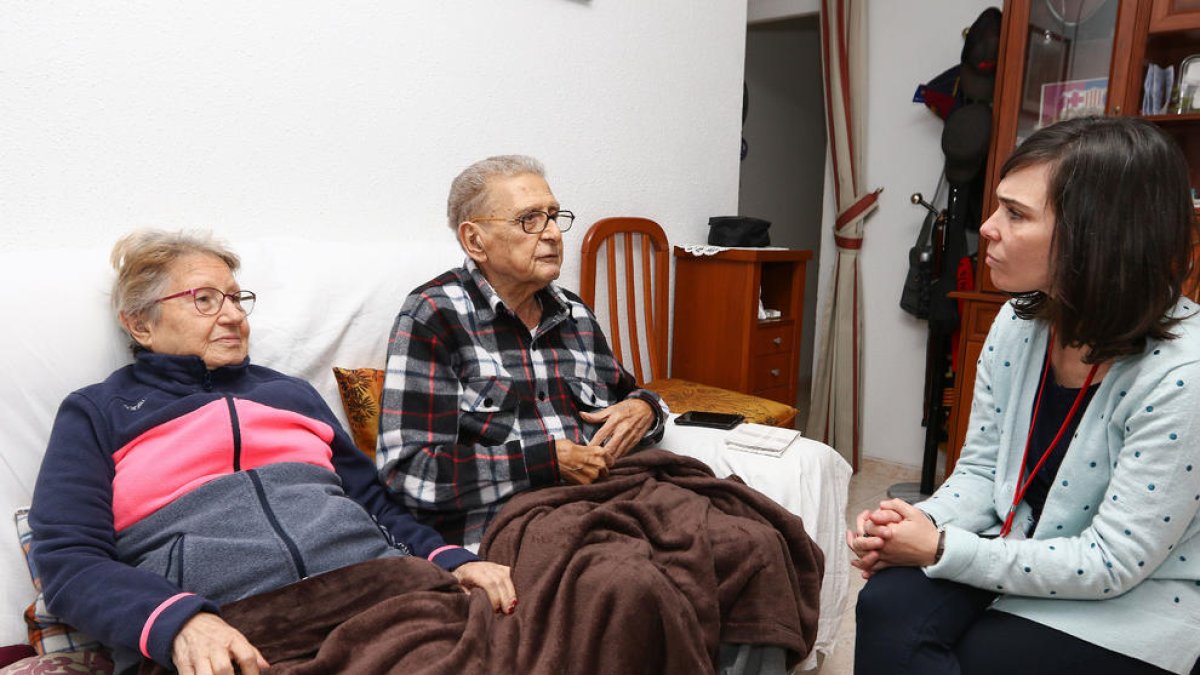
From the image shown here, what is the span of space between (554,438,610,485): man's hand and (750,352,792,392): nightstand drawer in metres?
1.21

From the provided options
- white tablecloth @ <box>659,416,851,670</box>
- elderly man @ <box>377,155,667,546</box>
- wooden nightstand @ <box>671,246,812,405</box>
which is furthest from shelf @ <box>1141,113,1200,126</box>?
elderly man @ <box>377,155,667,546</box>

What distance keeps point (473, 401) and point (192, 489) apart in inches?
20.3

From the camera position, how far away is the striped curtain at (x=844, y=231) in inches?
128

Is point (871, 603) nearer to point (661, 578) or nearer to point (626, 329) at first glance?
point (661, 578)

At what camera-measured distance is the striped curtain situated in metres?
3.24

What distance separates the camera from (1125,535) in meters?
0.93

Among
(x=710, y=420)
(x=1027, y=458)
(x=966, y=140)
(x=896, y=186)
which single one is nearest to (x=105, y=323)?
(x=710, y=420)

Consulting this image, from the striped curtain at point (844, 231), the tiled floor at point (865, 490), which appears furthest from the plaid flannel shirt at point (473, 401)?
the striped curtain at point (844, 231)

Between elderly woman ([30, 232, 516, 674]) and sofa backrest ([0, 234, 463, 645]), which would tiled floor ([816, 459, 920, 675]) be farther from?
sofa backrest ([0, 234, 463, 645])

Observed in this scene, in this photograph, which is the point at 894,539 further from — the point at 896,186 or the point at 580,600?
the point at 896,186

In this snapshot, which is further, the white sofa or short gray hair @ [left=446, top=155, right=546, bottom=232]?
short gray hair @ [left=446, top=155, right=546, bottom=232]

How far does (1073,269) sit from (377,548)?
106 centimetres

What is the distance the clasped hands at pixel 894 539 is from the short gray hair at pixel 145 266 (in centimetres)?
115

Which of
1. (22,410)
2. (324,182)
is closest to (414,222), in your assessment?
(324,182)
